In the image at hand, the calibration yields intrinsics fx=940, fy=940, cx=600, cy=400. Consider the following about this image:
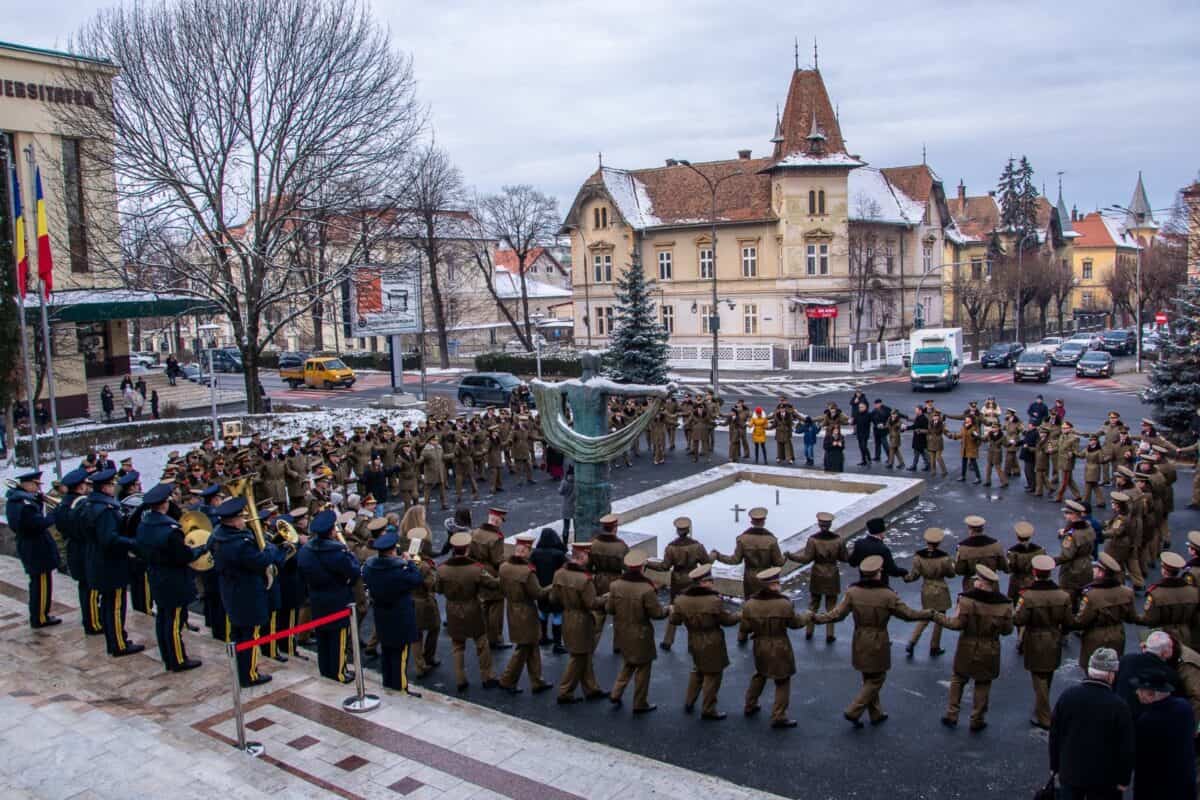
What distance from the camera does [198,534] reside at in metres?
9.56

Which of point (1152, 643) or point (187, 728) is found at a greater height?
point (1152, 643)

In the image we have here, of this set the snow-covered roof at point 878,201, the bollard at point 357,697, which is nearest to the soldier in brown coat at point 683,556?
the bollard at point 357,697

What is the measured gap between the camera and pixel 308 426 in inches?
1093

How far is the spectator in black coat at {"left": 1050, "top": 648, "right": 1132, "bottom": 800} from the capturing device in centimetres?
550

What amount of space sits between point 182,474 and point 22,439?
40.0 ft

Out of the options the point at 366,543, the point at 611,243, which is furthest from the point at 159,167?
the point at 611,243

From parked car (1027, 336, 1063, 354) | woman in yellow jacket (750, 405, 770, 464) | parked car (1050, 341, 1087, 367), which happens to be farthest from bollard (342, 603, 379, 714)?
parked car (1027, 336, 1063, 354)

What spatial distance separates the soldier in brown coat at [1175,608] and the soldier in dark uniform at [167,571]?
8721 mm

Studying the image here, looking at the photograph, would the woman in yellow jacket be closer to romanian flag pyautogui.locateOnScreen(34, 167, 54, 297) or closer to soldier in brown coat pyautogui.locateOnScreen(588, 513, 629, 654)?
soldier in brown coat pyautogui.locateOnScreen(588, 513, 629, 654)

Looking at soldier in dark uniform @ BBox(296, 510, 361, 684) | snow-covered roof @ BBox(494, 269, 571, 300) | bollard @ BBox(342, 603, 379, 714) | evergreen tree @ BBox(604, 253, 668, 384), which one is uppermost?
snow-covered roof @ BBox(494, 269, 571, 300)

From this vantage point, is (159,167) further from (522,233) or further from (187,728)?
(522,233)

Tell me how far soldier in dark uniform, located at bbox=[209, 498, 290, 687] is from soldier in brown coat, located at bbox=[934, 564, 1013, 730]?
6.08 metres

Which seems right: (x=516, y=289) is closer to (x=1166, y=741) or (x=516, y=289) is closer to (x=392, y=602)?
(x=392, y=602)

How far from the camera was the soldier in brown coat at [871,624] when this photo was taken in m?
8.16
